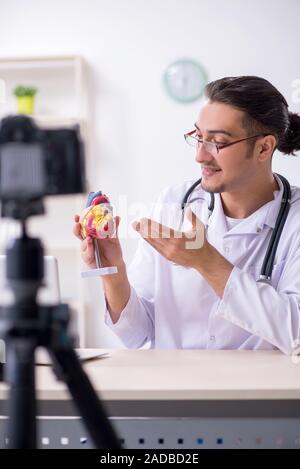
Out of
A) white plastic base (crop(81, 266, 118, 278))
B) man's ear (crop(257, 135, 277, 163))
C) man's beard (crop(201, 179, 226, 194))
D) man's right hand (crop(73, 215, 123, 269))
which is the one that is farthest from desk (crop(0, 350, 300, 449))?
man's ear (crop(257, 135, 277, 163))

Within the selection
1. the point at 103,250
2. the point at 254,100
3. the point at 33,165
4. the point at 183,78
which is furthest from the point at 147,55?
the point at 33,165

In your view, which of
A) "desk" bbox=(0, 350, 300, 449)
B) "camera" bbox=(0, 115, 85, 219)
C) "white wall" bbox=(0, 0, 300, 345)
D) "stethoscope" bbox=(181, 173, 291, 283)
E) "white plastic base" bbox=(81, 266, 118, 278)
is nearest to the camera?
"camera" bbox=(0, 115, 85, 219)

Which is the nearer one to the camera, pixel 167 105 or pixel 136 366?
pixel 136 366

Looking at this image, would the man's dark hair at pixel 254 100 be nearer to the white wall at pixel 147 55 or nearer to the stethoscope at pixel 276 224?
the stethoscope at pixel 276 224

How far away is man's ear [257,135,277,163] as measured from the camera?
1641 millimetres

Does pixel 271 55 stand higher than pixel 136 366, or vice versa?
pixel 271 55

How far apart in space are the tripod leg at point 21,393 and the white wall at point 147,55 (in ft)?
9.29

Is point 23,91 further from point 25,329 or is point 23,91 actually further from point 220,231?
point 25,329

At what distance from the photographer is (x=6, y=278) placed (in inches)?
19.3

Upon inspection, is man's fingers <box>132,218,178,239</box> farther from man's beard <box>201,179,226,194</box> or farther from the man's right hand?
man's beard <box>201,179,226,194</box>

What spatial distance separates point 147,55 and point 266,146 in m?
1.84
